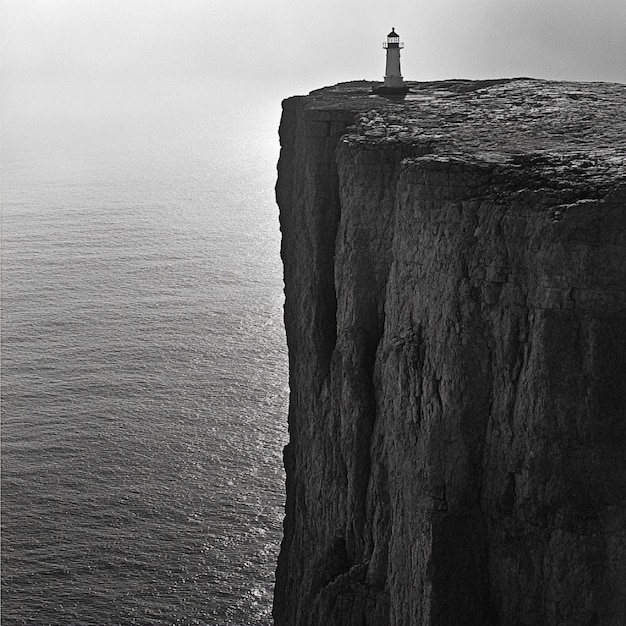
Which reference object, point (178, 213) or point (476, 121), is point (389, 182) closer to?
point (476, 121)

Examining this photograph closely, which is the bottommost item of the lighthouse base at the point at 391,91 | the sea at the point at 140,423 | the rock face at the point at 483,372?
the sea at the point at 140,423

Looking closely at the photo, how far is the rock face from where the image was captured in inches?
886

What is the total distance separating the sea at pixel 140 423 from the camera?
48.8 metres

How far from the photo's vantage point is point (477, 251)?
23.9 metres

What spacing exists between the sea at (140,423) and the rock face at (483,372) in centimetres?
1910

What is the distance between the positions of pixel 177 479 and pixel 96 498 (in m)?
4.55

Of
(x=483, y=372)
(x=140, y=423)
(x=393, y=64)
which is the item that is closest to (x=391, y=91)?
(x=393, y=64)

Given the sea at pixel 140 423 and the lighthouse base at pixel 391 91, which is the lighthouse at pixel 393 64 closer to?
the lighthouse base at pixel 391 91

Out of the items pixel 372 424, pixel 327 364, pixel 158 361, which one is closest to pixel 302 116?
pixel 327 364

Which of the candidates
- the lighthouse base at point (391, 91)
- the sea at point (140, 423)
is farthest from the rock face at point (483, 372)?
the sea at point (140, 423)

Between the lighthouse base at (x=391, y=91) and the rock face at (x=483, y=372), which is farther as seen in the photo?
the lighthouse base at (x=391, y=91)

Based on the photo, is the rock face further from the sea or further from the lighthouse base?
the sea

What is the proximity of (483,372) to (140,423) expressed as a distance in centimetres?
4617

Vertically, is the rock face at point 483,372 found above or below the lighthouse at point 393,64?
below
